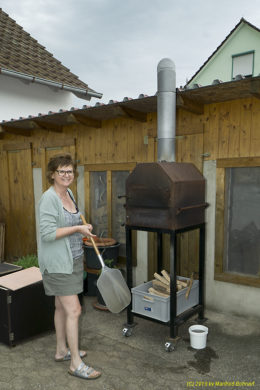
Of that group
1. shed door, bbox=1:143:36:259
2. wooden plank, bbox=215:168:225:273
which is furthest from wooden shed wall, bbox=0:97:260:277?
wooden plank, bbox=215:168:225:273

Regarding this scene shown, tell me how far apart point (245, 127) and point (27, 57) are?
7.65 meters

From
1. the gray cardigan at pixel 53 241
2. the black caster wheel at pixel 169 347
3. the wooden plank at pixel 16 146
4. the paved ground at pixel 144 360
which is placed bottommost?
the paved ground at pixel 144 360

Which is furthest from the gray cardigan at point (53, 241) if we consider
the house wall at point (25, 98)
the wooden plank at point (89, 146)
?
the house wall at point (25, 98)

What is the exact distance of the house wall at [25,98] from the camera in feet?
28.7

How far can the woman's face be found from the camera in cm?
340

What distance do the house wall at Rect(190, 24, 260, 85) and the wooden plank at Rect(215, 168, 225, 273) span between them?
1385 centimetres

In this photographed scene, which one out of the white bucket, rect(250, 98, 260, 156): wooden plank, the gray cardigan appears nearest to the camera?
the gray cardigan

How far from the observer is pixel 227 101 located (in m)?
4.80

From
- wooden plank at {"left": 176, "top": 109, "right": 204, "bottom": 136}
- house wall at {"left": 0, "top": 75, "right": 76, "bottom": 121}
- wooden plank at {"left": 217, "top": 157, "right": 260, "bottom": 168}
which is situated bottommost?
wooden plank at {"left": 217, "top": 157, "right": 260, "bottom": 168}

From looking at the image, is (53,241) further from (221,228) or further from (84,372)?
(221,228)

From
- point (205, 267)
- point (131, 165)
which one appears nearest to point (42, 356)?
point (205, 267)

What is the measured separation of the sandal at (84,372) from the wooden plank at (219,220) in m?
2.40

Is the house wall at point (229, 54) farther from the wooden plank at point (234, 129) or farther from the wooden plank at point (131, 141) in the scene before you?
the wooden plank at point (234, 129)

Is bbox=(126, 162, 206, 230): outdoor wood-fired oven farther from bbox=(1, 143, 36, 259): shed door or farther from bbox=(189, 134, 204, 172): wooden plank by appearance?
bbox=(1, 143, 36, 259): shed door
